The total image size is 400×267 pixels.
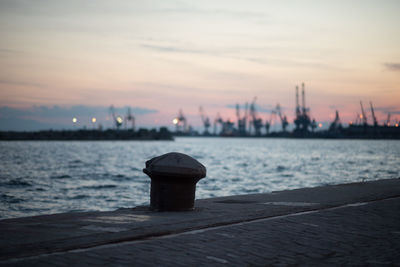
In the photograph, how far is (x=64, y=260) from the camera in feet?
15.9

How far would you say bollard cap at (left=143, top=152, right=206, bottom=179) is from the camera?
805 cm

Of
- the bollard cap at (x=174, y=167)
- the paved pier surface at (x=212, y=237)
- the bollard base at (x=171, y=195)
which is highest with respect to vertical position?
the bollard cap at (x=174, y=167)

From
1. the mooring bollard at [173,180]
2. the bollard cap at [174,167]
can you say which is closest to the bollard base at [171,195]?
the mooring bollard at [173,180]

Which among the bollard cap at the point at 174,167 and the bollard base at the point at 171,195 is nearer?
the bollard cap at the point at 174,167

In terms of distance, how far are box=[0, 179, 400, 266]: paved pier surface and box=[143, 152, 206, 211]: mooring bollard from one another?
0.89 ft

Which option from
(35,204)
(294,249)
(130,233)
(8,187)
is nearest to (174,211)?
(130,233)

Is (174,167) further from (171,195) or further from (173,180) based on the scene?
(171,195)

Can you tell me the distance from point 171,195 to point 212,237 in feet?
7.25

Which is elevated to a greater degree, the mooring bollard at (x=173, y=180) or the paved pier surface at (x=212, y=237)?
the mooring bollard at (x=173, y=180)

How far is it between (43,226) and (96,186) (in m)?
22.9

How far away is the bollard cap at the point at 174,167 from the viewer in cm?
805

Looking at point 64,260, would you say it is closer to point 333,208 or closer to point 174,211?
point 174,211

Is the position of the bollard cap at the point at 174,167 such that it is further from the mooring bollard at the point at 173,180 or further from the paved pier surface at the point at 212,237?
the paved pier surface at the point at 212,237

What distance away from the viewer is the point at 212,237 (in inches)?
243
